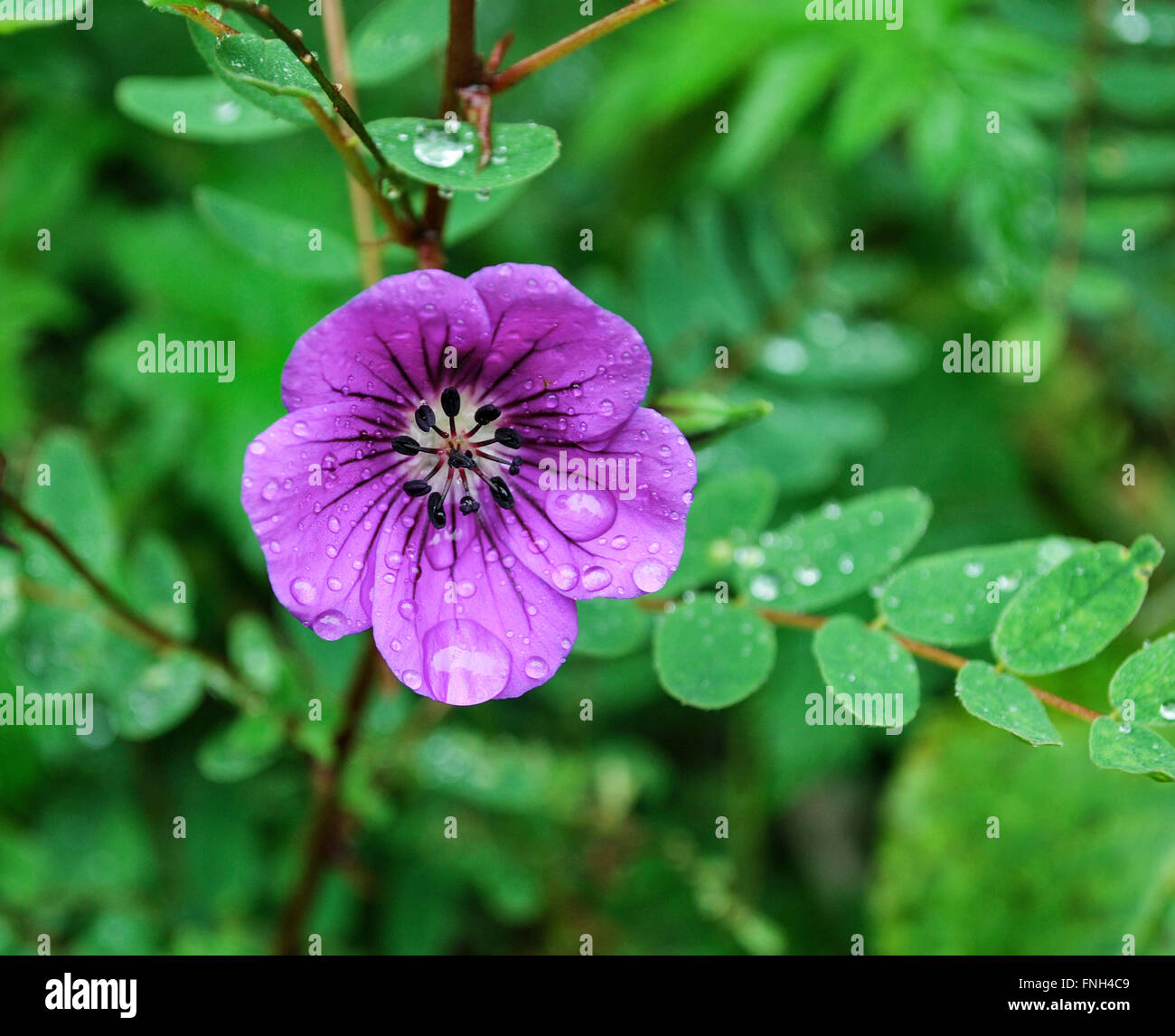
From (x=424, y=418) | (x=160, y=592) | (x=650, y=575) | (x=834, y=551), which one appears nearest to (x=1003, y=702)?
(x=834, y=551)

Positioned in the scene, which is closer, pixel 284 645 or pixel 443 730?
pixel 443 730

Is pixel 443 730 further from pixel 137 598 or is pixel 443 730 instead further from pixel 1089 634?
pixel 1089 634

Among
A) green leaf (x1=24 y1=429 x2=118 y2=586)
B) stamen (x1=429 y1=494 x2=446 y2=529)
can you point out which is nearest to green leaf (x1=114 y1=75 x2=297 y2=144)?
stamen (x1=429 y1=494 x2=446 y2=529)

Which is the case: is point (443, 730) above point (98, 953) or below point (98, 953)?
above

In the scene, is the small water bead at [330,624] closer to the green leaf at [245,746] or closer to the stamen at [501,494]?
the stamen at [501,494]

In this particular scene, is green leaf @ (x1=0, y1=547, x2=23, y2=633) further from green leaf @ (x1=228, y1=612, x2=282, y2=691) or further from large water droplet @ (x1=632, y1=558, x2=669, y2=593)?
large water droplet @ (x1=632, y1=558, x2=669, y2=593)

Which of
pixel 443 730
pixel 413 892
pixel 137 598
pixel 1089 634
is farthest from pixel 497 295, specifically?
pixel 413 892

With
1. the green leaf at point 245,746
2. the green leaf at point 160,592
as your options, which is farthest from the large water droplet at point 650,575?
the green leaf at point 160,592
